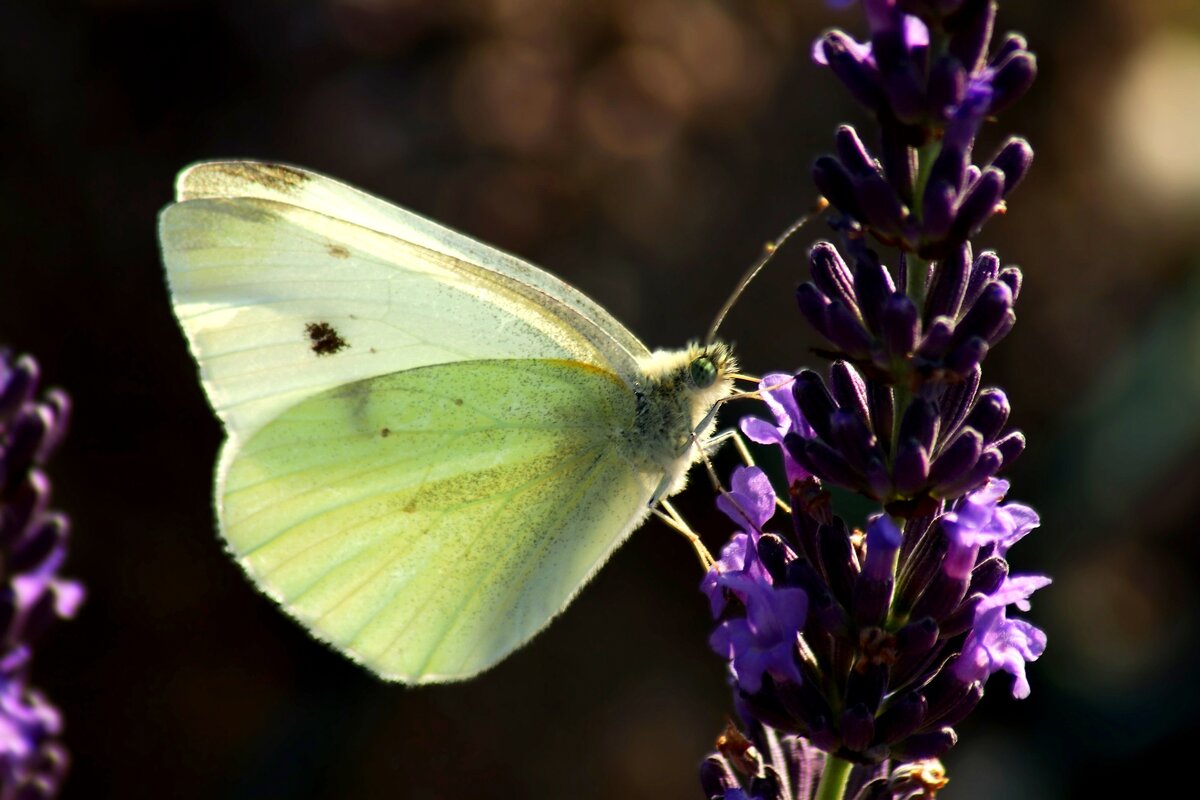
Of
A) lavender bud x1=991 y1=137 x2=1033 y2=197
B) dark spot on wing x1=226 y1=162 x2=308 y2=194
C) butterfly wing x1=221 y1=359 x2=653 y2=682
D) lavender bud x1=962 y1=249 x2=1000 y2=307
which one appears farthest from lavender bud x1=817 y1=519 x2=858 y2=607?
dark spot on wing x1=226 y1=162 x2=308 y2=194

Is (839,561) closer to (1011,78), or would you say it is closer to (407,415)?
(1011,78)

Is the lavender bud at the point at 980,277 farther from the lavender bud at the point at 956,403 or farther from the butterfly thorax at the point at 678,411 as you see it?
the butterfly thorax at the point at 678,411

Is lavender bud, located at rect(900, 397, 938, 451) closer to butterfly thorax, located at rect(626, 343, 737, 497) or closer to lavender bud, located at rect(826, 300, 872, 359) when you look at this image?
lavender bud, located at rect(826, 300, 872, 359)

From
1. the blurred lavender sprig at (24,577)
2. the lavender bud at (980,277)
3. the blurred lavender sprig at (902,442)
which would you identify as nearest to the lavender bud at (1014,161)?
the blurred lavender sprig at (902,442)

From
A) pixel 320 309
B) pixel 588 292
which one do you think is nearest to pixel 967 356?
pixel 320 309

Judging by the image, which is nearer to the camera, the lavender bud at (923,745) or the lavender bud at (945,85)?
the lavender bud at (945,85)

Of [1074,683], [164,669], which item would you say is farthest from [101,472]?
[1074,683]
